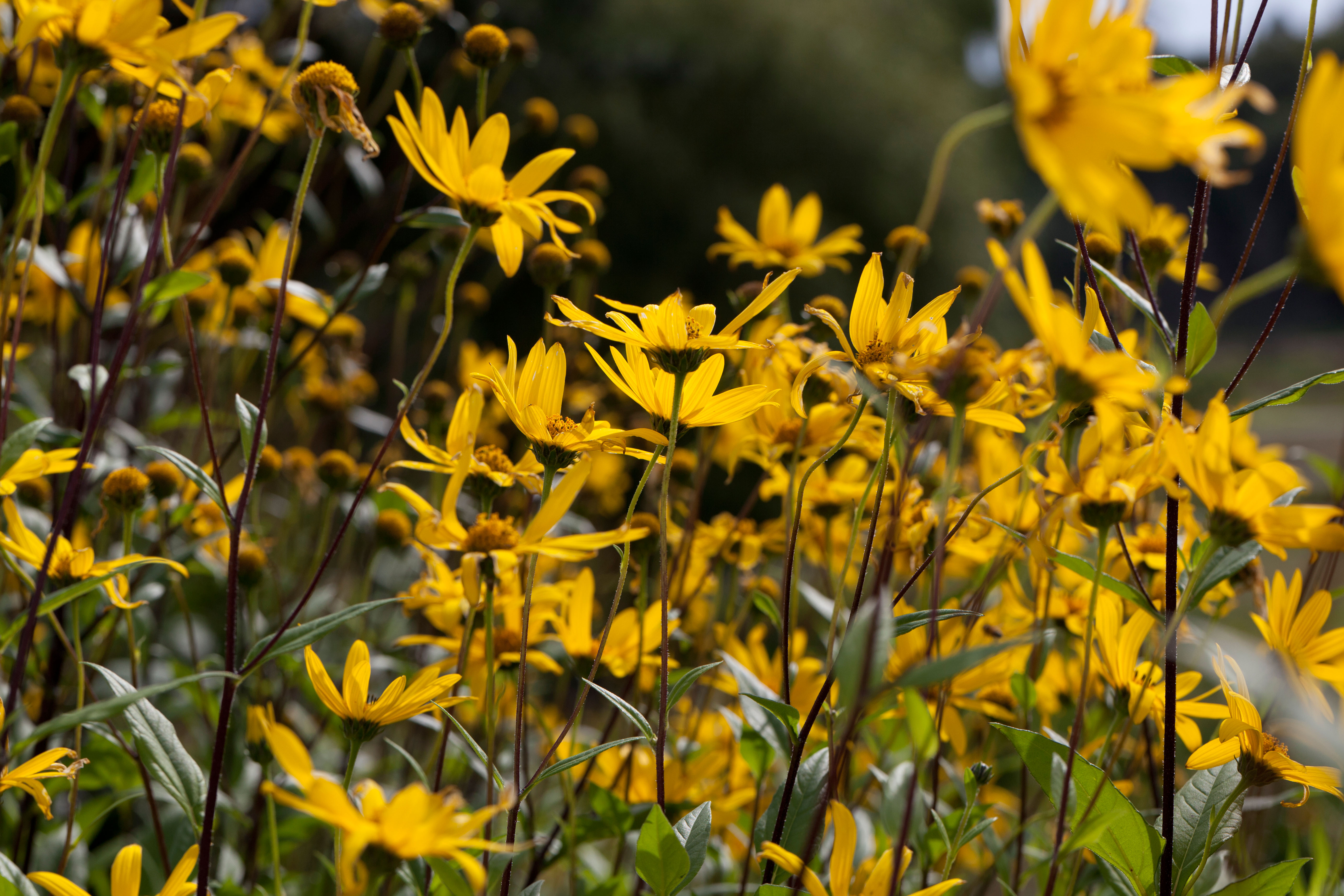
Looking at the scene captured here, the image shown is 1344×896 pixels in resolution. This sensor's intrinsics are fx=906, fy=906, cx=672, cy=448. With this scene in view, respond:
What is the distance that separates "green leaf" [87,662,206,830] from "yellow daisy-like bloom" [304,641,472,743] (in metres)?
0.11

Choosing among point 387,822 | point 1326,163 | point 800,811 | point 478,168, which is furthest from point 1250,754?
point 478,168

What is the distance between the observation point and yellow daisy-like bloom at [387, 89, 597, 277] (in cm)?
56

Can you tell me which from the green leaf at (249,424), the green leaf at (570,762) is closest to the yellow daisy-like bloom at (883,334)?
the green leaf at (570,762)

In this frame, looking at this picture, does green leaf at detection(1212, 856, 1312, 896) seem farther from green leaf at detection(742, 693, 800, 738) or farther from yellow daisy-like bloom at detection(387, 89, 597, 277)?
yellow daisy-like bloom at detection(387, 89, 597, 277)

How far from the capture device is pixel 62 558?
2.00 feet

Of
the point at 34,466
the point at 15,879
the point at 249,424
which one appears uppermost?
the point at 249,424

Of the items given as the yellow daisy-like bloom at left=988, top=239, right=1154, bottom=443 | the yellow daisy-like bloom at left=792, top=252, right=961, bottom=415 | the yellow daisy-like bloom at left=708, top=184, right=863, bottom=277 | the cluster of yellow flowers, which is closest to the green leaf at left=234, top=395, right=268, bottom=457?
the cluster of yellow flowers

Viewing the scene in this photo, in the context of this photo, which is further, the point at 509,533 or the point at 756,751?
the point at 756,751

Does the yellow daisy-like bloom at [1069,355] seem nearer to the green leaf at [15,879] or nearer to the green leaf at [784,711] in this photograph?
the green leaf at [784,711]

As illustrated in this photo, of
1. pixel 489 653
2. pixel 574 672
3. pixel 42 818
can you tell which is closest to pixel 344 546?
pixel 42 818

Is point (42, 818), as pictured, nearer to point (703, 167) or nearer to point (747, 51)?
point (703, 167)

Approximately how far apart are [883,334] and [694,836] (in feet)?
1.04

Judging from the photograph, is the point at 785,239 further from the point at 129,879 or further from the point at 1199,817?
the point at 129,879

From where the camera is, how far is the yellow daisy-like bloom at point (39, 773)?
1.54 feet
